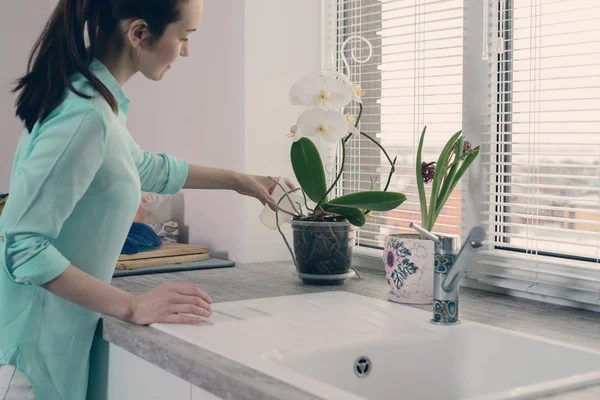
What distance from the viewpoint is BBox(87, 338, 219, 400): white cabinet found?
1.14 m

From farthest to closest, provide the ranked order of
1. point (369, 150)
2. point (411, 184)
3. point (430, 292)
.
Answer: point (369, 150) < point (411, 184) < point (430, 292)

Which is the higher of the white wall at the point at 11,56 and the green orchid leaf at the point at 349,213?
the white wall at the point at 11,56

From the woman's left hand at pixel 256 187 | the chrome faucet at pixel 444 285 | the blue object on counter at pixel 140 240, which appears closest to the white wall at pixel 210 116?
the blue object on counter at pixel 140 240

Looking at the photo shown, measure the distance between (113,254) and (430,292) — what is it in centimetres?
64

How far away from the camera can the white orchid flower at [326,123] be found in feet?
5.65

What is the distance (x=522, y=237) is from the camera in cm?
165

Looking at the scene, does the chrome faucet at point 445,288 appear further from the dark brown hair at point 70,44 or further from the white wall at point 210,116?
the white wall at point 210,116

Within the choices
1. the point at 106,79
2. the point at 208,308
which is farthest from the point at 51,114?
the point at 208,308

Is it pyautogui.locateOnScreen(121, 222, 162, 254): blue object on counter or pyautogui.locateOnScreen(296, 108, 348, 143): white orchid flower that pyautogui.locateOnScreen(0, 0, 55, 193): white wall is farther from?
pyautogui.locateOnScreen(296, 108, 348, 143): white orchid flower

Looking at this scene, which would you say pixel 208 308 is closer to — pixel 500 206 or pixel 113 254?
pixel 113 254


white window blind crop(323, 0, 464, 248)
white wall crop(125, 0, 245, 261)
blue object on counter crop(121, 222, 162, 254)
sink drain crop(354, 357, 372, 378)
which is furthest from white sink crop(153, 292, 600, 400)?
white wall crop(125, 0, 245, 261)

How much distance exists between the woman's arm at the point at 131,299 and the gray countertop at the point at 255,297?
0.03 metres

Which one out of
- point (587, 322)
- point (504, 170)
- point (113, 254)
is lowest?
point (587, 322)

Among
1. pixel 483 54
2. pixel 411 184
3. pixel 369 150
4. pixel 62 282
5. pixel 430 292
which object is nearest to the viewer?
pixel 62 282
